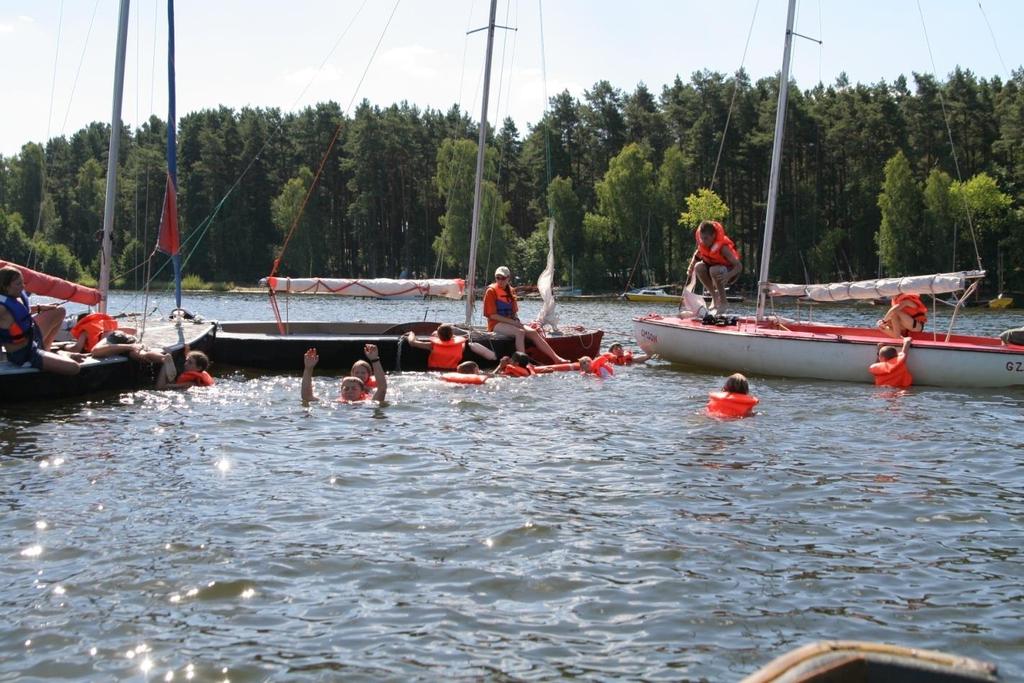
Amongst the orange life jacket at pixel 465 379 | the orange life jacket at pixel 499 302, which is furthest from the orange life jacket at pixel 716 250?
the orange life jacket at pixel 465 379

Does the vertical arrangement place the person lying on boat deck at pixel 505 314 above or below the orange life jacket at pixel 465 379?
above

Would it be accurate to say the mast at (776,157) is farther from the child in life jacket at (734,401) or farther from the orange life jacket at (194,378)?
the orange life jacket at (194,378)

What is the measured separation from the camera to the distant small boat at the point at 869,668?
384cm

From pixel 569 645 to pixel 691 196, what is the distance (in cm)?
8044

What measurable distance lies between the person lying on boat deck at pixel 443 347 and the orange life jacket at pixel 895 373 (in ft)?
26.0

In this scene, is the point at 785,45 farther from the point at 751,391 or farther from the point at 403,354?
the point at 403,354

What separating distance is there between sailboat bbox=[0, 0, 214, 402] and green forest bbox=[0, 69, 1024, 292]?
4698 cm

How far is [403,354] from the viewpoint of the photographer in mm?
20422

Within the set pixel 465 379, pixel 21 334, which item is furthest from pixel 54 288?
pixel 465 379

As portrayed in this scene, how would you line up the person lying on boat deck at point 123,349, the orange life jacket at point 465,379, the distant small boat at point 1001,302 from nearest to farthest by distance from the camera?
the person lying on boat deck at point 123,349, the orange life jacket at point 465,379, the distant small boat at point 1001,302

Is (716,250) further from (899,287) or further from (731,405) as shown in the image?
(731,405)

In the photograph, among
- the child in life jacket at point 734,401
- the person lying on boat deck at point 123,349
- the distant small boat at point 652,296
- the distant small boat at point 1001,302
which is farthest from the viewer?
the distant small boat at point 652,296

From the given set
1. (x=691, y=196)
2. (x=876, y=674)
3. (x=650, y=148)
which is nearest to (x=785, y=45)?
(x=876, y=674)

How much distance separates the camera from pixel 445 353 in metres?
20.2
